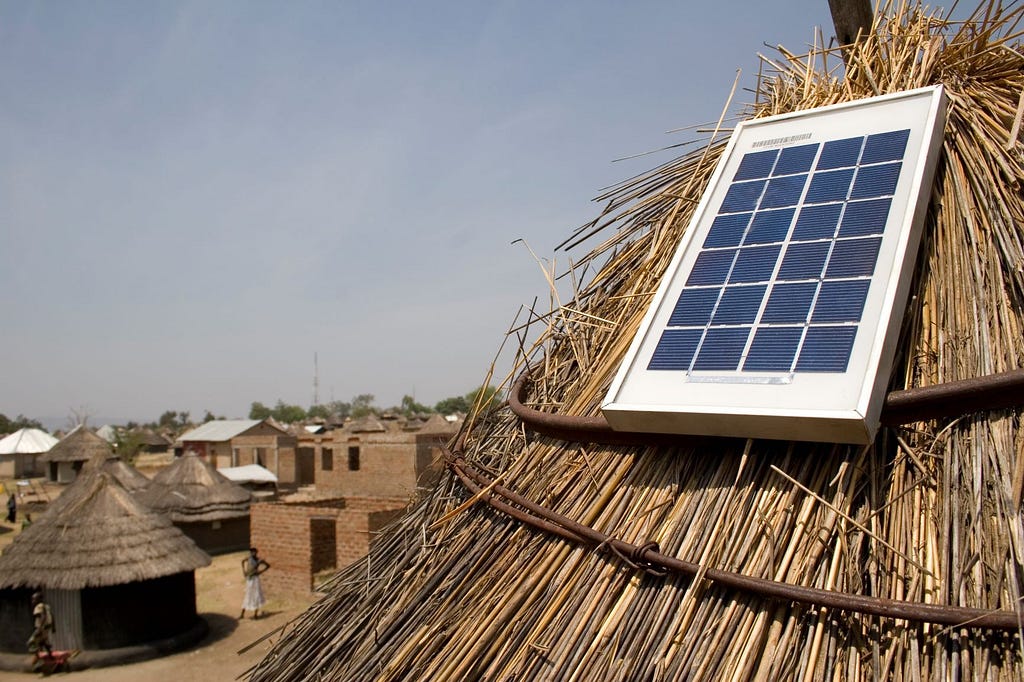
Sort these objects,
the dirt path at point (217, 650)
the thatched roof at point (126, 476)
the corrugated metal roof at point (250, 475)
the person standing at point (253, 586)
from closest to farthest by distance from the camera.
Answer: the dirt path at point (217, 650) → the person standing at point (253, 586) → the thatched roof at point (126, 476) → the corrugated metal roof at point (250, 475)

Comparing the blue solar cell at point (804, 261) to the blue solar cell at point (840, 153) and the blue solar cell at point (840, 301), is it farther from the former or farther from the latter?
the blue solar cell at point (840, 153)

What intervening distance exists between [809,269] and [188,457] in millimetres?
22966

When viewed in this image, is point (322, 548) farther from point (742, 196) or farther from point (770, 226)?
point (770, 226)

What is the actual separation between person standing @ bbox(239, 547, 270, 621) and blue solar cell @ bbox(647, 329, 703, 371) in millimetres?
13258

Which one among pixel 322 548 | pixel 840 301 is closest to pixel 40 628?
pixel 322 548

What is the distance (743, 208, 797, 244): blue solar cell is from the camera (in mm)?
2758

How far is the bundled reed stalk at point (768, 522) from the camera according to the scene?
1894 mm

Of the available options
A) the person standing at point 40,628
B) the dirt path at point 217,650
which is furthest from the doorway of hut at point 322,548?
Result: the person standing at point 40,628

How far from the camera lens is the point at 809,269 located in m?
2.54

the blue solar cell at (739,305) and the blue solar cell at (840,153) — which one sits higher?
the blue solar cell at (840,153)

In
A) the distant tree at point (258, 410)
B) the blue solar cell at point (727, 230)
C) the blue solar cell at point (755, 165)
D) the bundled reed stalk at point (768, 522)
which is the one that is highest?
the blue solar cell at point (755, 165)

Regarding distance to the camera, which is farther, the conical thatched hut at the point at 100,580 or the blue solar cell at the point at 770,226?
the conical thatched hut at the point at 100,580

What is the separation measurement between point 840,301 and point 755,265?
38 cm

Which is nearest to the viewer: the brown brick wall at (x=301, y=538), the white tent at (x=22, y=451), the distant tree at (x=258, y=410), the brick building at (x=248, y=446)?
the brown brick wall at (x=301, y=538)
